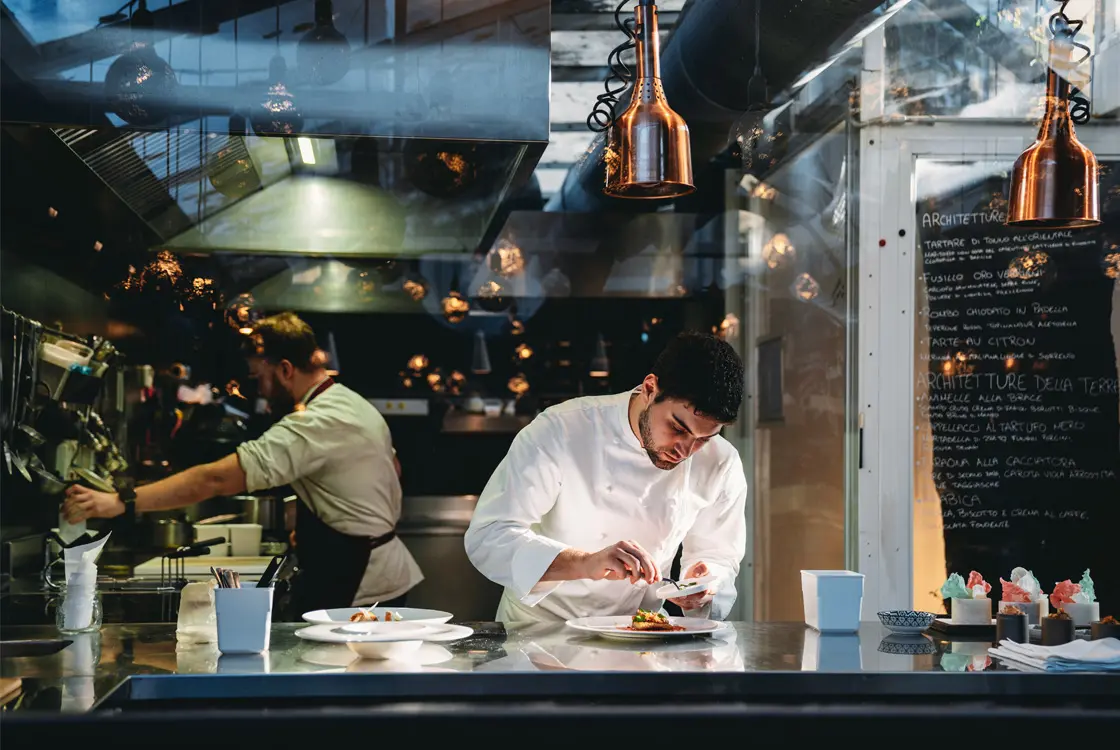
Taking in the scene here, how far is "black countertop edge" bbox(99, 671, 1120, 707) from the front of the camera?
1.90 m

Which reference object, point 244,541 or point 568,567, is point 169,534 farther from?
point 568,567

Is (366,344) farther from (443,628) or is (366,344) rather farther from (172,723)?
(172,723)

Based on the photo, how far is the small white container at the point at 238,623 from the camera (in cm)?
212

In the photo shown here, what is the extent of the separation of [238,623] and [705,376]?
1.16 metres

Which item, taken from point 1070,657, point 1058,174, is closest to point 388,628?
point 1070,657

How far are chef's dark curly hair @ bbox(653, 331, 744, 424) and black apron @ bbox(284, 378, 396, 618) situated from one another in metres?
2.10

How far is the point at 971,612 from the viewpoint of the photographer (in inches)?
101

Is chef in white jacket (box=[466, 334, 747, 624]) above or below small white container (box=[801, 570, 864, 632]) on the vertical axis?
above

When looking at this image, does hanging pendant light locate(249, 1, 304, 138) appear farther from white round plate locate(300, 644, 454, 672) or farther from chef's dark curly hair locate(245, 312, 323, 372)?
chef's dark curly hair locate(245, 312, 323, 372)

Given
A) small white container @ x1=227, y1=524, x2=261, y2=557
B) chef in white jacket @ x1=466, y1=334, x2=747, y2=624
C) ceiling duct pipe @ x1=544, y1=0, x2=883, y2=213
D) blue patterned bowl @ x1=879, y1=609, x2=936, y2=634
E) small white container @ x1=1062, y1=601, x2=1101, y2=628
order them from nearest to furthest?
blue patterned bowl @ x1=879, y1=609, x2=936, y2=634, small white container @ x1=1062, y1=601, x2=1101, y2=628, chef in white jacket @ x1=466, y1=334, x2=747, y2=624, ceiling duct pipe @ x1=544, y1=0, x2=883, y2=213, small white container @ x1=227, y1=524, x2=261, y2=557

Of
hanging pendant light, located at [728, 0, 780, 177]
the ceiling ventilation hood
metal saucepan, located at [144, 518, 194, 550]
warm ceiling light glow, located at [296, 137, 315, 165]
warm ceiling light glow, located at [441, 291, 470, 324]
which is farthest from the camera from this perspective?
warm ceiling light glow, located at [441, 291, 470, 324]

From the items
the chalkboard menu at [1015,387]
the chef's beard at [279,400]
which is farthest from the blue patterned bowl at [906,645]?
the chef's beard at [279,400]

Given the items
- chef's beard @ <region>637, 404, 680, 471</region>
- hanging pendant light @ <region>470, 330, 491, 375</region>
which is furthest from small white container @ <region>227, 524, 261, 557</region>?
chef's beard @ <region>637, 404, 680, 471</region>

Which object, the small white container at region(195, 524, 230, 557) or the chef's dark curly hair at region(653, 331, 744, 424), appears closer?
the chef's dark curly hair at region(653, 331, 744, 424)
